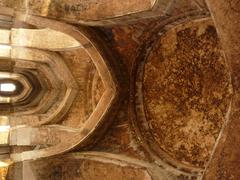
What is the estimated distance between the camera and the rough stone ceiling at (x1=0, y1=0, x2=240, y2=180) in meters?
4.13

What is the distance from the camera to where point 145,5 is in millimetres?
3641

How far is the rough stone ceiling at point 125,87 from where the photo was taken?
13.5 feet

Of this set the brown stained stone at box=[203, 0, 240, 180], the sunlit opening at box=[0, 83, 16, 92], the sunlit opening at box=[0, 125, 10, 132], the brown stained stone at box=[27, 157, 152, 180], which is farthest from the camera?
the sunlit opening at box=[0, 83, 16, 92]

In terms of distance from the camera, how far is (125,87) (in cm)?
484

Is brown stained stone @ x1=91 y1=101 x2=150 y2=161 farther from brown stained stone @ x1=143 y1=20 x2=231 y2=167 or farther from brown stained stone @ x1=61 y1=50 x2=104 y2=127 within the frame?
brown stained stone @ x1=61 y1=50 x2=104 y2=127

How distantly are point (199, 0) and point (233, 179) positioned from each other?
1779mm

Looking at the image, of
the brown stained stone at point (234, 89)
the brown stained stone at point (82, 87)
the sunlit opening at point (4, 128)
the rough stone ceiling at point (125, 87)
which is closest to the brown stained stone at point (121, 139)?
the rough stone ceiling at point (125, 87)

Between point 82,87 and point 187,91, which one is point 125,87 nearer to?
point 187,91

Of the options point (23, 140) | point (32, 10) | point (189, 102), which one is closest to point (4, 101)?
point (23, 140)

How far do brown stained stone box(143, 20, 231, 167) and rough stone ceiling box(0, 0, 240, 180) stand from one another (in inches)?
0.4

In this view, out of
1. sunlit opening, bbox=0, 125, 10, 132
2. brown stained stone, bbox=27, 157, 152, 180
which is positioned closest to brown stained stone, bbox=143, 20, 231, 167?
brown stained stone, bbox=27, 157, 152, 180

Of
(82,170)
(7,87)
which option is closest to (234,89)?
(82,170)

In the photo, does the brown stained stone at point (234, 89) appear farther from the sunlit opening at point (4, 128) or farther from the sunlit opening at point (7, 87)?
the sunlit opening at point (7, 87)

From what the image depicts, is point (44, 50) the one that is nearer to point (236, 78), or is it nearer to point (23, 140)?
point (23, 140)
